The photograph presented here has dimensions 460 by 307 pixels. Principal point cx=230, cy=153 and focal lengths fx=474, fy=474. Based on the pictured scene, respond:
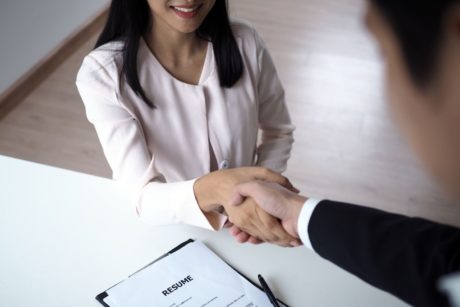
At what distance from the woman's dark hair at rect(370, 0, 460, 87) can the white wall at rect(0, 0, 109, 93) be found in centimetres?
244

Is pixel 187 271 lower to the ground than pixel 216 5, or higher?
lower

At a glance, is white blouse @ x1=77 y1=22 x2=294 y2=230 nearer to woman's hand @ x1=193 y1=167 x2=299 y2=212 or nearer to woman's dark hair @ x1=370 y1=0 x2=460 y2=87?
woman's hand @ x1=193 y1=167 x2=299 y2=212

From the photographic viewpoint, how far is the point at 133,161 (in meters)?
1.11

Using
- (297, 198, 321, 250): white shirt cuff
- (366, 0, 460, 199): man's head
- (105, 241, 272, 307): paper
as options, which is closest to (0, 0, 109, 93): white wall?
(105, 241, 272, 307): paper

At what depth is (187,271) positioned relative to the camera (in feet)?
3.08

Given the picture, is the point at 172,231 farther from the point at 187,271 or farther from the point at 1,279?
the point at 1,279

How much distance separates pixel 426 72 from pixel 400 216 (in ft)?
1.51

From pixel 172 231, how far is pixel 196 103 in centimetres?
32

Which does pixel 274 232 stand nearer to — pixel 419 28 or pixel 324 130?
pixel 419 28

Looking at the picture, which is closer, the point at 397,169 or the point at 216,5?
the point at 216,5

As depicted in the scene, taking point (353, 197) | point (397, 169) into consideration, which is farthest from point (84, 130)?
point (397, 169)

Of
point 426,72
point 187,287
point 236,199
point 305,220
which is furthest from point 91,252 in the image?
point 426,72

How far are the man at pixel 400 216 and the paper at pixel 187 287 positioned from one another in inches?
6.1

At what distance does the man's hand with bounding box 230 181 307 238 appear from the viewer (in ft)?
3.33
